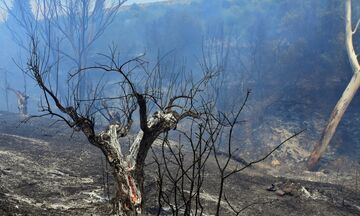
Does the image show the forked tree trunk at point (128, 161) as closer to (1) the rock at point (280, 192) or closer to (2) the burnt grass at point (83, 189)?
(2) the burnt grass at point (83, 189)

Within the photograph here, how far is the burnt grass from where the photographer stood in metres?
5.81

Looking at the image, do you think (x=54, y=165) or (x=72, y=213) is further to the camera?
(x=54, y=165)

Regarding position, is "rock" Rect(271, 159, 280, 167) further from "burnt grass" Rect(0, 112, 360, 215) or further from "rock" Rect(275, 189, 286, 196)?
"rock" Rect(275, 189, 286, 196)

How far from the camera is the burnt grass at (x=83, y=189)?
5808 millimetres

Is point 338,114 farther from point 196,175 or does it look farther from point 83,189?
point 196,175

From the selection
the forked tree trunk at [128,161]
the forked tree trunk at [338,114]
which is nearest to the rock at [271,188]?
the forked tree trunk at [128,161]

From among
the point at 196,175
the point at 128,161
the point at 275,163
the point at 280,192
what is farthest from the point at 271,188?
the point at 196,175

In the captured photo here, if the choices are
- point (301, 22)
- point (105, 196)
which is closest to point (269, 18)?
point (301, 22)

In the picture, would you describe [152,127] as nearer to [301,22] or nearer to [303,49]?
[303,49]

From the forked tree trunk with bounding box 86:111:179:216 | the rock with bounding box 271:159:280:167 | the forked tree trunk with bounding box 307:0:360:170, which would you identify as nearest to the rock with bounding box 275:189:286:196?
the forked tree trunk with bounding box 86:111:179:216

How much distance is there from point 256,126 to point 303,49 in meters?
7.29

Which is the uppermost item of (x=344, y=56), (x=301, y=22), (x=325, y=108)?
(x=301, y=22)

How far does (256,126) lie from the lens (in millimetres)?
18969

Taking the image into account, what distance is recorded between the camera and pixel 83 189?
688 centimetres
